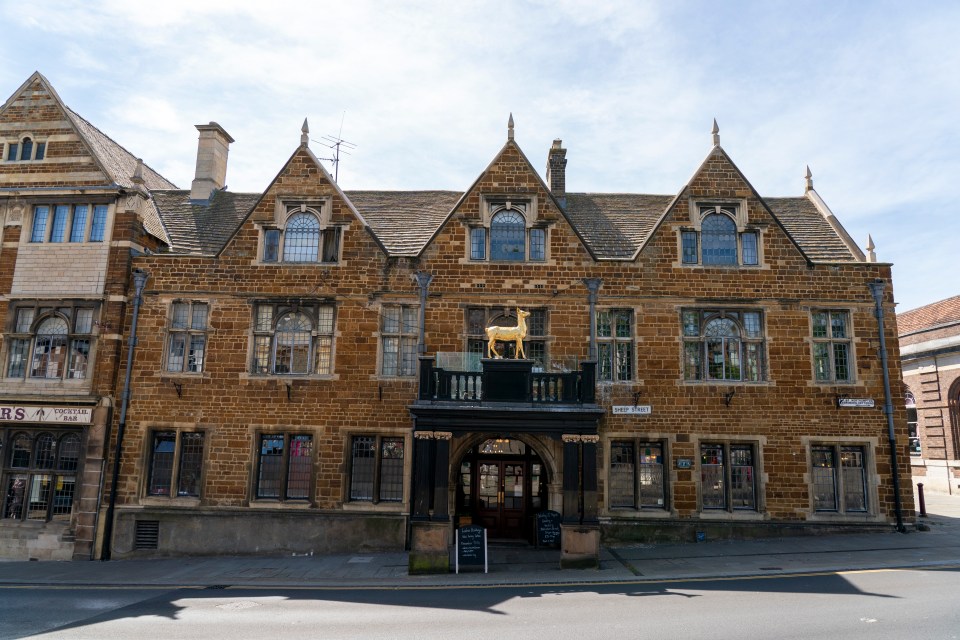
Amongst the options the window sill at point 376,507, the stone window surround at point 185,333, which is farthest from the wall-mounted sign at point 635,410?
the stone window surround at point 185,333

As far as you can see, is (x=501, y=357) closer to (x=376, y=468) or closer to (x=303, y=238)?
(x=376, y=468)

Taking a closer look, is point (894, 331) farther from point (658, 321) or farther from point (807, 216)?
point (658, 321)

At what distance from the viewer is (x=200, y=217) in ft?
71.4

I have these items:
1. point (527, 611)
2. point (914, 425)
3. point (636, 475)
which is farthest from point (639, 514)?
point (914, 425)

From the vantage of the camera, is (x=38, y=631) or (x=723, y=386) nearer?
(x=38, y=631)

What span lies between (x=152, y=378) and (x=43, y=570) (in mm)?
5564

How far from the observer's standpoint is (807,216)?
842 inches

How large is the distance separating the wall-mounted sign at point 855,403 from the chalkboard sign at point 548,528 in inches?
364

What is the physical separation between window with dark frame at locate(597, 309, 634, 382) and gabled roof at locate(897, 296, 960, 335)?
Answer: 21.5 m

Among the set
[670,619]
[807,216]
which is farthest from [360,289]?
[807,216]

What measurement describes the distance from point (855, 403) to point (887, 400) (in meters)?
0.91

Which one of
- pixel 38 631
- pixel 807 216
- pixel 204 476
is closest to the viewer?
pixel 38 631

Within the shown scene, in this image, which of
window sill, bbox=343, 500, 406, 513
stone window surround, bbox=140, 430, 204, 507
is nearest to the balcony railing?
window sill, bbox=343, 500, 406, 513

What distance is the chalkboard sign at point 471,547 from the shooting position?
13867 mm
